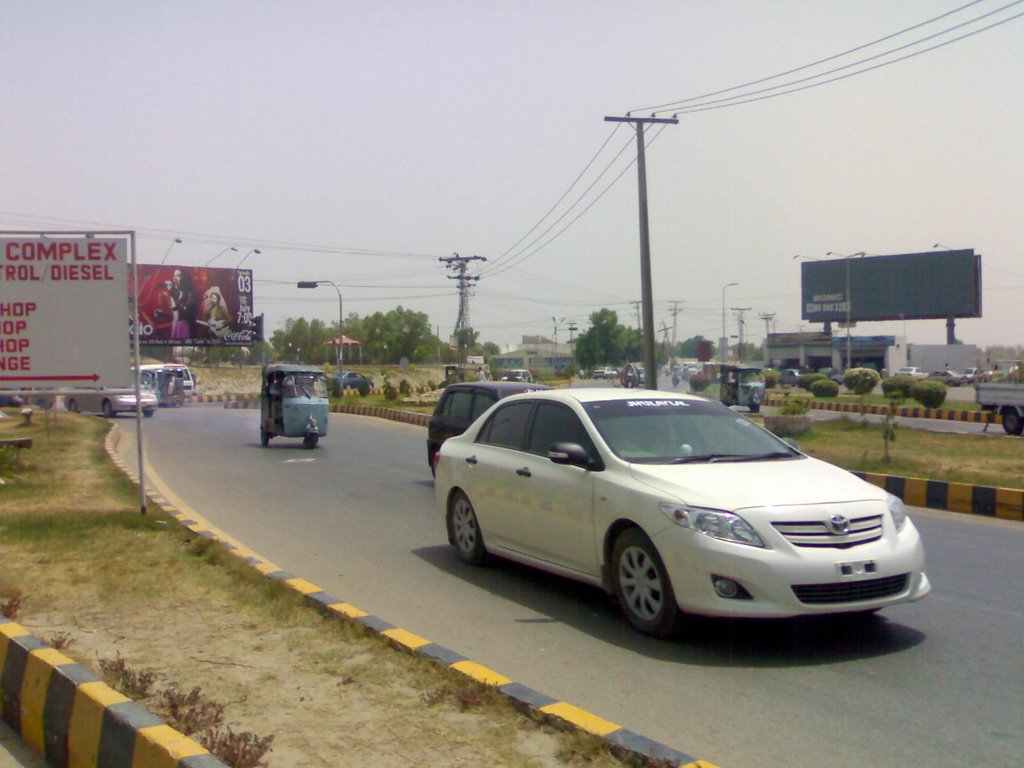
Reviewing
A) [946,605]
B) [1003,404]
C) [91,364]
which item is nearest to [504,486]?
[946,605]

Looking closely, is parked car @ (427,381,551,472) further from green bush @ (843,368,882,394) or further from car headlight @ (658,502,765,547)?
green bush @ (843,368,882,394)

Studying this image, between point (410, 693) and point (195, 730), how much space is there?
1073 millimetres

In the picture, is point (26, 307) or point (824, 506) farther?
point (26, 307)

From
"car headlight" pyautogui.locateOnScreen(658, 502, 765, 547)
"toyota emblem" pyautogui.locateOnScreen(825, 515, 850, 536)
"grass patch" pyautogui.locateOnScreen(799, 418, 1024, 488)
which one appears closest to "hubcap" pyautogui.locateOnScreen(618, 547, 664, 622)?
"car headlight" pyautogui.locateOnScreen(658, 502, 765, 547)

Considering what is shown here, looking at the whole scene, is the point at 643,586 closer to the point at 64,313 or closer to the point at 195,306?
the point at 64,313

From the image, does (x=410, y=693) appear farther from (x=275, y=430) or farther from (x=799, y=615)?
(x=275, y=430)

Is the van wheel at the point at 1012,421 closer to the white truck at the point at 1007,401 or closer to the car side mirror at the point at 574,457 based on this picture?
the white truck at the point at 1007,401

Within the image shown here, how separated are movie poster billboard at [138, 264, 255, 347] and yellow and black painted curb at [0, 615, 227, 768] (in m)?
53.2

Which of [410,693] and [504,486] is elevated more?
[504,486]

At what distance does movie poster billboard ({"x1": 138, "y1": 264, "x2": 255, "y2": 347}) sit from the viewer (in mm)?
56469

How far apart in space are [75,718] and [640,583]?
339 cm

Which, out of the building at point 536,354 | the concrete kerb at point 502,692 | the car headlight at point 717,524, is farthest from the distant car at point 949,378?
the concrete kerb at point 502,692

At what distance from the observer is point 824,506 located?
6.11 m

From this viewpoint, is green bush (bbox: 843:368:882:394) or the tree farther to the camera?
the tree
